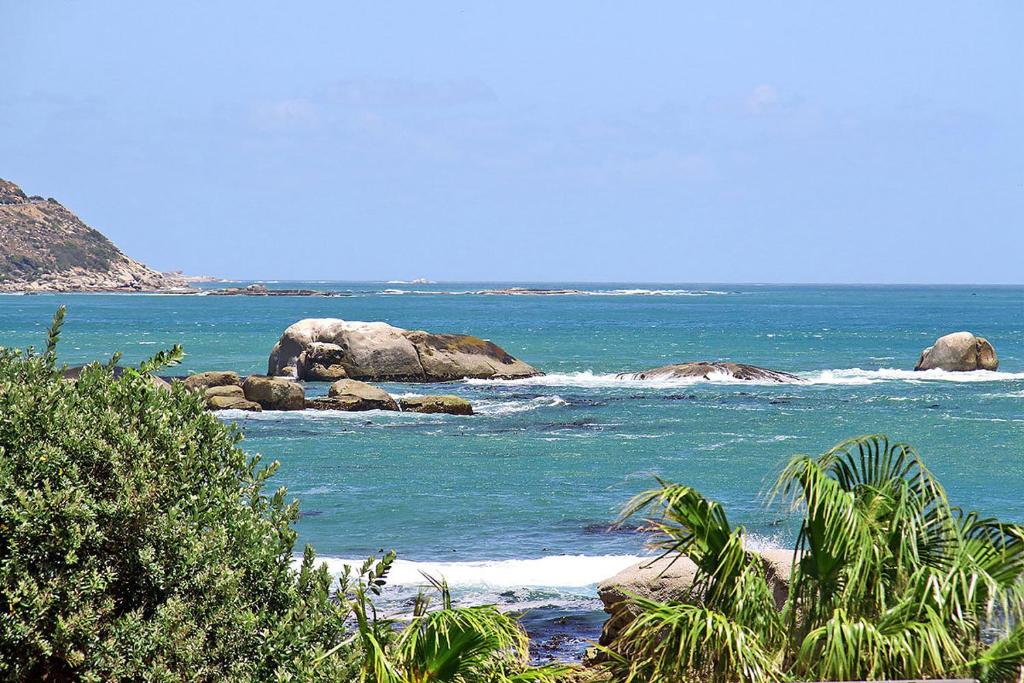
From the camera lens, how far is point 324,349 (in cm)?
4672

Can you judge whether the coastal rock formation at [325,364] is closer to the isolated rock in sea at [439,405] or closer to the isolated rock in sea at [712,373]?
the isolated rock in sea at [439,405]

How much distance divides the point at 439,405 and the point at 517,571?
20838mm

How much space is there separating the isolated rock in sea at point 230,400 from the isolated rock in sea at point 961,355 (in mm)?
31232

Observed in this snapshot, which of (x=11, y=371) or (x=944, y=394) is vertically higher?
(x=11, y=371)

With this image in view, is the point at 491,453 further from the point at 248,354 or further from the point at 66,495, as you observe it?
the point at 248,354

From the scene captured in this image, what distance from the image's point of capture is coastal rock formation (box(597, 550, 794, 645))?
9.71m

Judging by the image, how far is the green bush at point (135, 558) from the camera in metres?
5.38

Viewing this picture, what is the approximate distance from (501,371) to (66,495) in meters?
43.6

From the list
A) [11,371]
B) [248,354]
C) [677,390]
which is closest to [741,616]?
[11,371]

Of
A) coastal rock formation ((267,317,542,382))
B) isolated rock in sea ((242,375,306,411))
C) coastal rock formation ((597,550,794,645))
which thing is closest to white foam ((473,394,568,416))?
isolated rock in sea ((242,375,306,411))

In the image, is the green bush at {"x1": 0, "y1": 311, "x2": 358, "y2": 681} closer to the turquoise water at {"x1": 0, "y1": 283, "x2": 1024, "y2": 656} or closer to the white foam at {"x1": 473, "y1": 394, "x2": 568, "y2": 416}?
the turquoise water at {"x1": 0, "y1": 283, "x2": 1024, "y2": 656}

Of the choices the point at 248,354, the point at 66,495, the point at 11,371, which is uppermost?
the point at 11,371

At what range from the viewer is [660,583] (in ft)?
35.1

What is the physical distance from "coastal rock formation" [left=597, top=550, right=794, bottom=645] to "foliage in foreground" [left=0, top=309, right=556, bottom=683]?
4.10 metres
